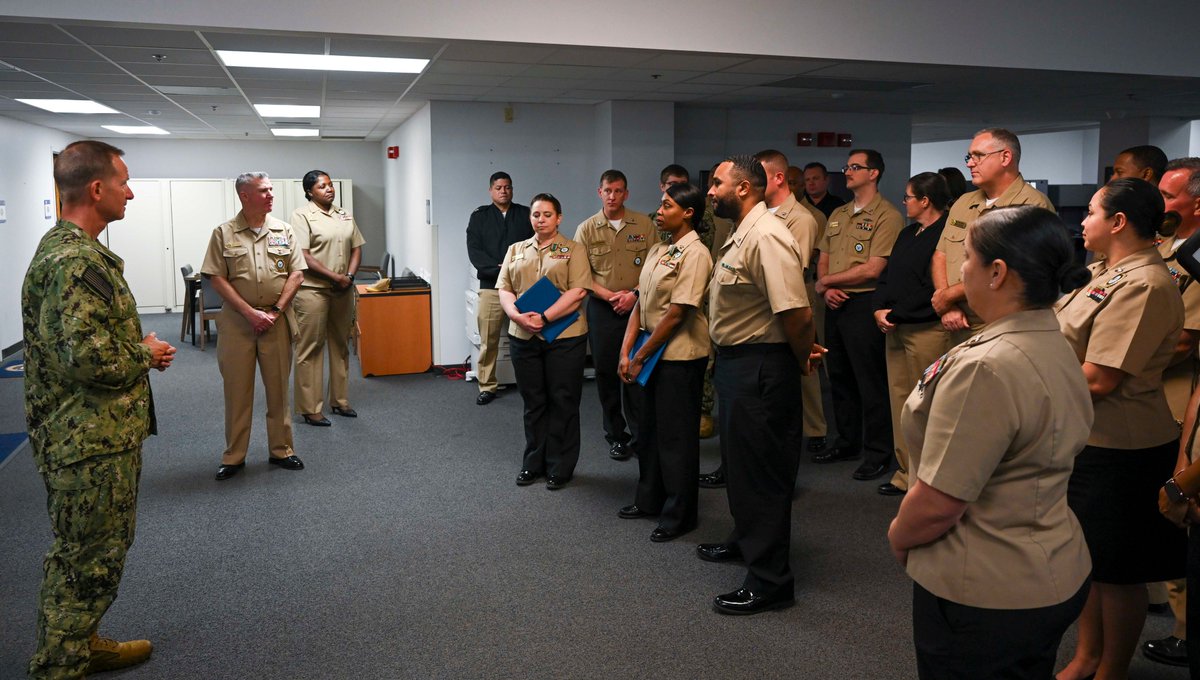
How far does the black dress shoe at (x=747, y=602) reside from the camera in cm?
315

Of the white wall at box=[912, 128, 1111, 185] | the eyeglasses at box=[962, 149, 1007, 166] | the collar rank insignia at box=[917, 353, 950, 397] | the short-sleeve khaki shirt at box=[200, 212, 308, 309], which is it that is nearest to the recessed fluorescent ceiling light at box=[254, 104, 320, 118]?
the short-sleeve khaki shirt at box=[200, 212, 308, 309]

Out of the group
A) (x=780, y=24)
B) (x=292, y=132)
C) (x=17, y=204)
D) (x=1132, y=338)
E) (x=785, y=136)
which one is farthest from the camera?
(x=292, y=132)

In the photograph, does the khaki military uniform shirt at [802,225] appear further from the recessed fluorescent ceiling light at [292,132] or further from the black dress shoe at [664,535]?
the recessed fluorescent ceiling light at [292,132]

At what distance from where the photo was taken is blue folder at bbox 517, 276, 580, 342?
4.41 metres

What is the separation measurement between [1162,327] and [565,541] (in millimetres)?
2462

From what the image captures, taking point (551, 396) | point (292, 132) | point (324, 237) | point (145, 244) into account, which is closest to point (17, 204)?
point (145, 244)

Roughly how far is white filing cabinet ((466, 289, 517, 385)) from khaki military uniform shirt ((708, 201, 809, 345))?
3670 millimetres

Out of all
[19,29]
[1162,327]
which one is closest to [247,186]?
[19,29]

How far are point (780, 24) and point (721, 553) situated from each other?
3.32 metres

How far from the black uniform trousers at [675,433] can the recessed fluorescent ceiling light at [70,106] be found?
666 cm

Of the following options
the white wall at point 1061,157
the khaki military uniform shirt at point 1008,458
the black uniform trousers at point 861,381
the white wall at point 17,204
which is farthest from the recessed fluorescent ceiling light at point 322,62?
the white wall at point 1061,157

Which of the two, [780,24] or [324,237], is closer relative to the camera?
[780,24]

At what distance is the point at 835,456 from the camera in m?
5.12

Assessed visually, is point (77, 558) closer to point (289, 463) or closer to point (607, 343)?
point (289, 463)
